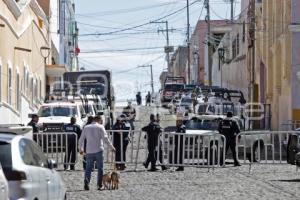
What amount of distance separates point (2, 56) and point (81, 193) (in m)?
14.6

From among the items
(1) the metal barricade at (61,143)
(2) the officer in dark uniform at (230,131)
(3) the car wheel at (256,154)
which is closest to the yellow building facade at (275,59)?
(3) the car wheel at (256,154)

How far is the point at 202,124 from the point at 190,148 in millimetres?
4781

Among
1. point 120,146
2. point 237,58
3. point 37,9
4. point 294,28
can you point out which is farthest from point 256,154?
point 237,58

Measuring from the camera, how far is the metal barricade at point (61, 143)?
81.4 feet

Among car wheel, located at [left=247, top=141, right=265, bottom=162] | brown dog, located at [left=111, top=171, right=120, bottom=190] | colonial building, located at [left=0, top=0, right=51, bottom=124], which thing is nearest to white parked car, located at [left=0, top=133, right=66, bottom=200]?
brown dog, located at [left=111, top=171, right=120, bottom=190]

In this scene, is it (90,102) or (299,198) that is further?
(90,102)

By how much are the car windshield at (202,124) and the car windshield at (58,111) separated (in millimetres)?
6364

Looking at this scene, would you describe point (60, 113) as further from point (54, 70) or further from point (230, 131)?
point (54, 70)

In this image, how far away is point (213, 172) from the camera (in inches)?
933

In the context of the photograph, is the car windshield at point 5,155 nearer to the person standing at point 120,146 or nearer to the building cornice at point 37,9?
the person standing at point 120,146

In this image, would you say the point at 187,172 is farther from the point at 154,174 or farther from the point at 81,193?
the point at 81,193

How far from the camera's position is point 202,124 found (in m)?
29.1

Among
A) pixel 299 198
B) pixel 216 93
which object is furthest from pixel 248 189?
pixel 216 93

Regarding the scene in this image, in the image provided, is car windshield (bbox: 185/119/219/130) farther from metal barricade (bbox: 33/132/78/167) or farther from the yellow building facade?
the yellow building facade
